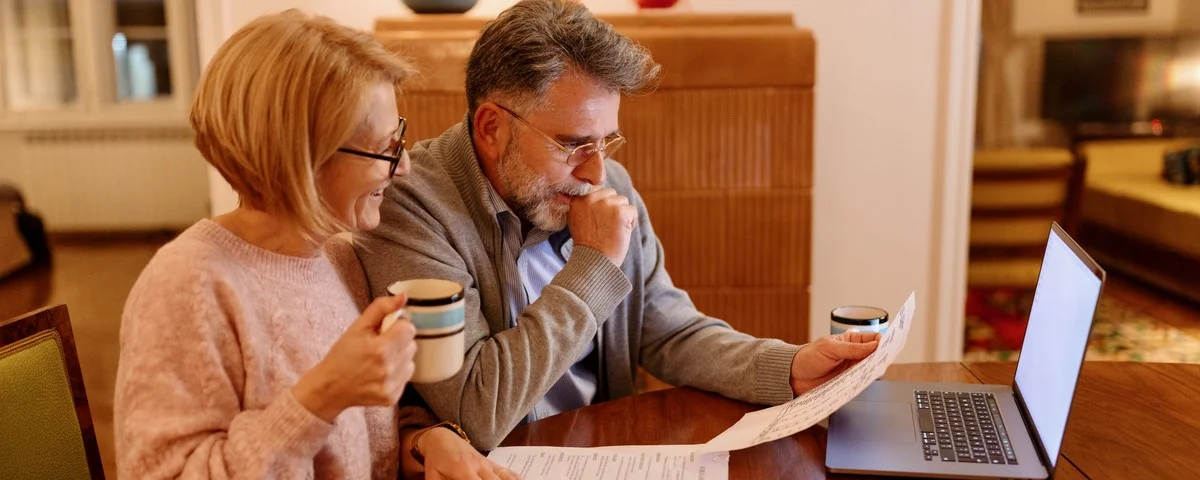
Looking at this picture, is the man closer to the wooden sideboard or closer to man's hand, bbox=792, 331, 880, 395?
man's hand, bbox=792, 331, 880, 395

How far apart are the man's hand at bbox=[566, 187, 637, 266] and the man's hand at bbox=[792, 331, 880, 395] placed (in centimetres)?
31

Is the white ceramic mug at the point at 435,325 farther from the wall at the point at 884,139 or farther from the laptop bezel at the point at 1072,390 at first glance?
the wall at the point at 884,139

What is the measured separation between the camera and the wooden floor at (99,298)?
3965 millimetres

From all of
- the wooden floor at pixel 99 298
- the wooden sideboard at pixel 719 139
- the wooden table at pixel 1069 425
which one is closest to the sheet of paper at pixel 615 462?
the wooden table at pixel 1069 425

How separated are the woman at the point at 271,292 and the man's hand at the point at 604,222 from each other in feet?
1.31

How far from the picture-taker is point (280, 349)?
1.07m

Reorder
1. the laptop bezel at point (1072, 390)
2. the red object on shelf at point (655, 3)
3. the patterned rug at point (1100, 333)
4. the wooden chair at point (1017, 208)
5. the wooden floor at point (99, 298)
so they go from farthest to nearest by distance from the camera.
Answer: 1. the wooden chair at point (1017, 208)
2. the patterned rug at point (1100, 333)
3. the wooden floor at point (99, 298)
4. the red object on shelf at point (655, 3)
5. the laptop bezel at point (1072, 390)

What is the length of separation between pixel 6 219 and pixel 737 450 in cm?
567

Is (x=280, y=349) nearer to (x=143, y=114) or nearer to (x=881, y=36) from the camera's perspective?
(x=881, y=36)

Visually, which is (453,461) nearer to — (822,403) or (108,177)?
(822,403)

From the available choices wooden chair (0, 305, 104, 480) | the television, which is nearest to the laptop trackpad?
wooden chair (0, 305, 104, 480)

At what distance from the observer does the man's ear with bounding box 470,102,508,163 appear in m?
1.55

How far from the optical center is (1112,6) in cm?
554

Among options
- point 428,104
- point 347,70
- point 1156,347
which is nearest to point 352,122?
point 347,70
